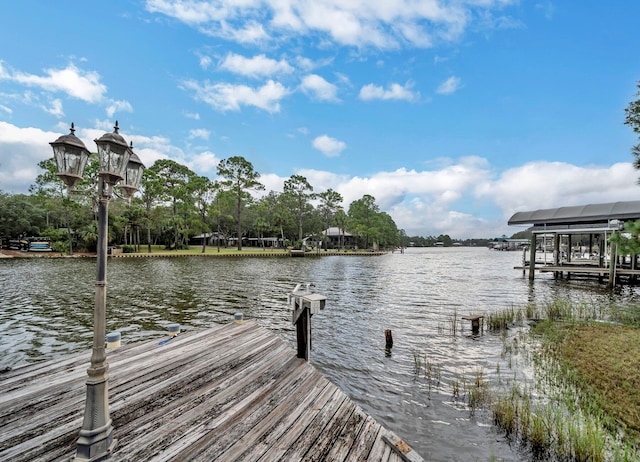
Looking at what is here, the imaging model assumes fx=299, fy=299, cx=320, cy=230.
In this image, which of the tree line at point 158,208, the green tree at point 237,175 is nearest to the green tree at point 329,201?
the tree line at point 158,208

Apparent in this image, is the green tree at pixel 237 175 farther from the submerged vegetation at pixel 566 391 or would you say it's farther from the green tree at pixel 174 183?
the submerged vegetation at pixel 566 391

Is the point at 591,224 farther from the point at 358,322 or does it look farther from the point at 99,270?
the point at 99,270

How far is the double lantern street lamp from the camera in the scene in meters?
2.48

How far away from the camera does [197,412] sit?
3.24 m

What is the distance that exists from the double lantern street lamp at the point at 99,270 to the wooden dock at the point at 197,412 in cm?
22

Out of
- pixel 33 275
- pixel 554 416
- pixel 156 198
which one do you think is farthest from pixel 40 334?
pixel 156 198

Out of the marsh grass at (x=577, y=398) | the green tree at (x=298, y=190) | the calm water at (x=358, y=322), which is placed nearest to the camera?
the marsh grass at (x=577, y=398)

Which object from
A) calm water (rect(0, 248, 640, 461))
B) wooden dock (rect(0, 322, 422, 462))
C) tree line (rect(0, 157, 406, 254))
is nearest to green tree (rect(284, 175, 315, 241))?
tree line (rect(0, 157, 406, 254))

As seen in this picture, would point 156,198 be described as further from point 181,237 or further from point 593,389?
point 593,389

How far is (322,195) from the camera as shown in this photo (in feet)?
197

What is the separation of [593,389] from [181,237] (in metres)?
51.1

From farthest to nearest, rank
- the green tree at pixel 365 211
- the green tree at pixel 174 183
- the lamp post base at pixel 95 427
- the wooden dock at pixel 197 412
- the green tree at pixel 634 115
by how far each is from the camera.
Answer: the green tree at pixel 365 211, the green tree at pixel 174 183, the green tree at pixel 634 115, the wooden dock at pixel 197 412, the lamp post base at pixel 95 427

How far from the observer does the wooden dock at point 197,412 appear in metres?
2.66

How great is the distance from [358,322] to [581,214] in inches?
764
